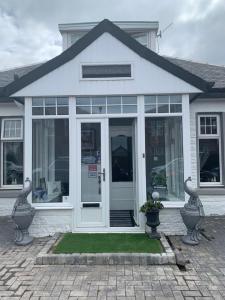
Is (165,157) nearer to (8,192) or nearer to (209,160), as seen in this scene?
(209,160)

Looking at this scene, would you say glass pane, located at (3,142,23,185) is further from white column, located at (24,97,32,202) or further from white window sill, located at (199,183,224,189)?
white window sill, located at (199,183,224,189)

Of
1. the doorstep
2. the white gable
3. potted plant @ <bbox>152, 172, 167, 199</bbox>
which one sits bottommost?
the doorstep

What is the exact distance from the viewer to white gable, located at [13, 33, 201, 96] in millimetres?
6859

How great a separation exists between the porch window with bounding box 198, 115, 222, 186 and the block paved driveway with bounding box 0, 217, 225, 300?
11.6 ft

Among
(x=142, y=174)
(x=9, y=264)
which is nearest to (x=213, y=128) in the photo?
(x=142, y=174)

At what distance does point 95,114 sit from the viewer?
22.7 feet

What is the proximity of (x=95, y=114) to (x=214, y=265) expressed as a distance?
3.99 metres

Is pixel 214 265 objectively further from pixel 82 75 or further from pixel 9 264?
pixel 82 75

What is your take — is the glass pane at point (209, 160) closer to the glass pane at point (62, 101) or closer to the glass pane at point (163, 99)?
the glass pane at point (163, 99)

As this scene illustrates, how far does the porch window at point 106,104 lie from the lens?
6934 mm

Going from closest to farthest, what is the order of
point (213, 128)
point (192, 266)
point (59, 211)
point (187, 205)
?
point (192, 266)
point (187, 205)
point (59, 211)
point (213, 128)

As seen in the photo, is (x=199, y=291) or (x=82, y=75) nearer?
(x=199, y=291)

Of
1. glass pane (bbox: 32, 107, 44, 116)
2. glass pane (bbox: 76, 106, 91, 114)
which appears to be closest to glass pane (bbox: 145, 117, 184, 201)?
glass pane (bbox: 76, 106, 91, 114)

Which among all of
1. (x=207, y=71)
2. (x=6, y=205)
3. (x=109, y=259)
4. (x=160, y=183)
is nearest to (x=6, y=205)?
(x=6, y=205)
